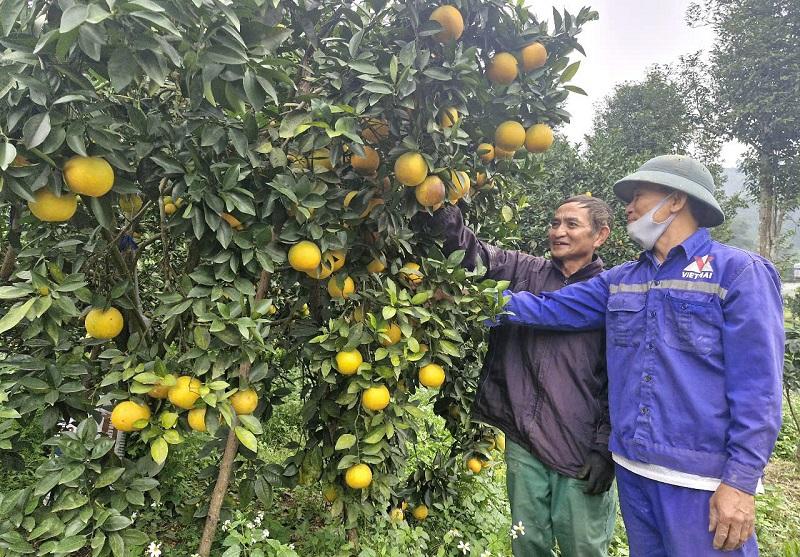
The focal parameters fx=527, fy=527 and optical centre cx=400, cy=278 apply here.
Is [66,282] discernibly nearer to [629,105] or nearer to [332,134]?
[332,134]

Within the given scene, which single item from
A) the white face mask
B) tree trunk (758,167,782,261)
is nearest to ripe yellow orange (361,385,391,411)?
the white face mask

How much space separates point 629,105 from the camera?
46.8 ft

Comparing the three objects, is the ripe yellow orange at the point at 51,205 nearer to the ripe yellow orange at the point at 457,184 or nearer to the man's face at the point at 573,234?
the ripe yellow orange at the point at 457,184

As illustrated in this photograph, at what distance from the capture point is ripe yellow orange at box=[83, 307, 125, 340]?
153 centimetres

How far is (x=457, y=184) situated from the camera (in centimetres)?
164

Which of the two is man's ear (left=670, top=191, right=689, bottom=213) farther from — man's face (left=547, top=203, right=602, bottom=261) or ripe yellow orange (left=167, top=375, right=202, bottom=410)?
ripe yellow orange (left=167, top=375, right=202, bottom=410)

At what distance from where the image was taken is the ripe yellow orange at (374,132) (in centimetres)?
163

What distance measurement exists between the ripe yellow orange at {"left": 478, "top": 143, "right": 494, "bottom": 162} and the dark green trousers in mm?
1133

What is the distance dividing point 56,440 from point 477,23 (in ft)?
5.66

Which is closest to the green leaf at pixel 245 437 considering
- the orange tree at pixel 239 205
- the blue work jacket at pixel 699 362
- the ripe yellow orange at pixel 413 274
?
the orange tree at pixel 239 205

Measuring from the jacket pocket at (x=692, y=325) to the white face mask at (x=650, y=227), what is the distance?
0.21 metres

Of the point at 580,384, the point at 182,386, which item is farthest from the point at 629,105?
the point at 182,386

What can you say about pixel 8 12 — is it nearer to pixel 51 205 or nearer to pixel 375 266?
pixel 51 205

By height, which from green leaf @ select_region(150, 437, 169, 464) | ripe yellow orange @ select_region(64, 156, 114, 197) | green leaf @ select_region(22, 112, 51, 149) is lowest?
green leaf @ select_region(150, 437, 169, 464)
